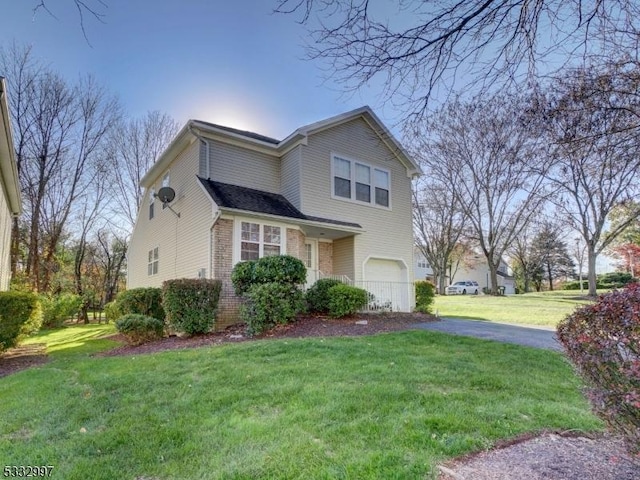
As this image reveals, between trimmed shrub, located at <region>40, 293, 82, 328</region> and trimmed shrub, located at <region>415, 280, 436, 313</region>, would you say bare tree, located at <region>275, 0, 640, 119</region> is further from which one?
trimmed shrub, located at <region>40, 293, 82, 328</region>

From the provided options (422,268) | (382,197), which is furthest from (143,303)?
(422,268)

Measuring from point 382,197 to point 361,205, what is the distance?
1256 millimetres

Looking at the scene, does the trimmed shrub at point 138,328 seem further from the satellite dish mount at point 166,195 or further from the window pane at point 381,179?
the window pane at point 381,179

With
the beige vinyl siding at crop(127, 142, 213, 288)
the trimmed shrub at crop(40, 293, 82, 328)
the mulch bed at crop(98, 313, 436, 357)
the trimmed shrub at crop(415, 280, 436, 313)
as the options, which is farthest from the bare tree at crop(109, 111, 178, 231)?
the trimmed shrub at crop(415, 280, 436, 313)

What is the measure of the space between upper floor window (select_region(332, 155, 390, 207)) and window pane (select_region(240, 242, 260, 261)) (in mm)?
3884

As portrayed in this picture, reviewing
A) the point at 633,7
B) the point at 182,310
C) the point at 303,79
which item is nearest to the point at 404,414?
the point at 303,79

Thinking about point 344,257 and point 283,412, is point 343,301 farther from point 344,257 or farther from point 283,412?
point 283,412

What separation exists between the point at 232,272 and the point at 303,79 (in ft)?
23.9

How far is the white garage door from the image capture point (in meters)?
14.3

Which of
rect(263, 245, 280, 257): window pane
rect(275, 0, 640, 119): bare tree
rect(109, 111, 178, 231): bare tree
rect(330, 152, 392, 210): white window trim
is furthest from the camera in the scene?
rect(109, 111, 178, 231): bare tree

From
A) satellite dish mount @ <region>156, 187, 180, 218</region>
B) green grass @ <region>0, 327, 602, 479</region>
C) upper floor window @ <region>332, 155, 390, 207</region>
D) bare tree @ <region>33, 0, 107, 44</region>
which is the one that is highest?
upper floor window @ <region>332, 155, 390, 207</region>

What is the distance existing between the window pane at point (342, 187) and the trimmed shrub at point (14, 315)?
9.49 m

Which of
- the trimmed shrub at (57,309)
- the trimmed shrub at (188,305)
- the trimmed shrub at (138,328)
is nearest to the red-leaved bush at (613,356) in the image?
the trimmed shrub at (188,305)

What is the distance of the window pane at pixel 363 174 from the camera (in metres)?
15.1
